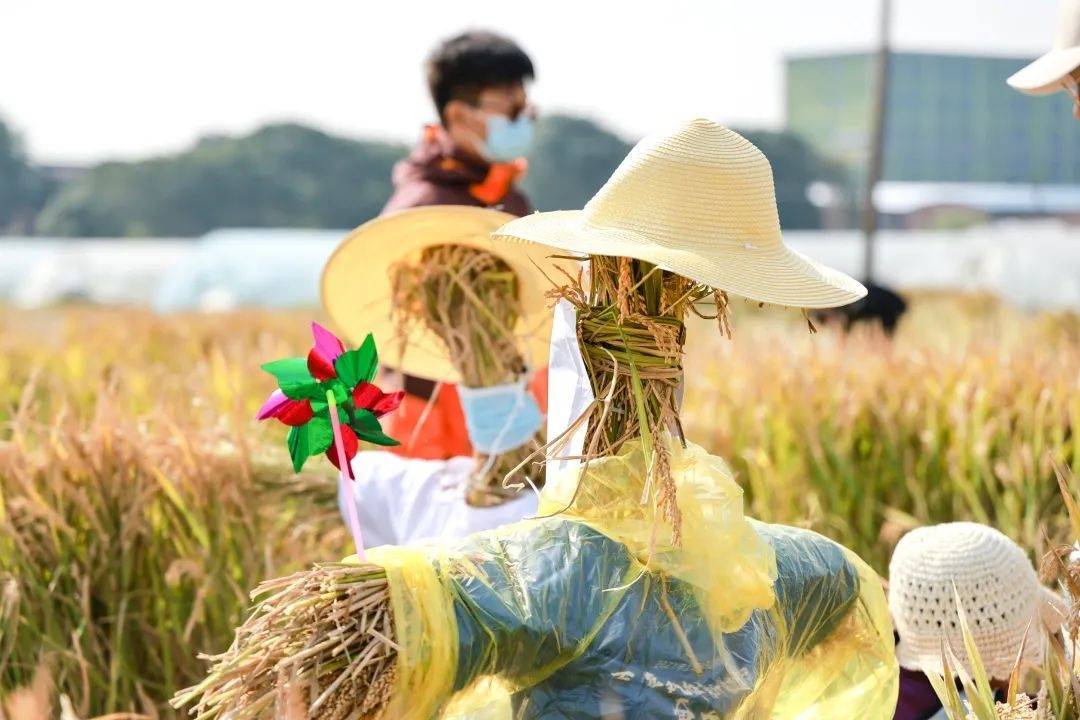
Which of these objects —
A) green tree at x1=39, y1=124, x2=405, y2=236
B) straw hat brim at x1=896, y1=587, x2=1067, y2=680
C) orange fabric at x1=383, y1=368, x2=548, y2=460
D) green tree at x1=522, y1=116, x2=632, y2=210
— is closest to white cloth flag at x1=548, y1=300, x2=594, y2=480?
straw hat brim at x1=896, y1=587, x2=1067, y2=680

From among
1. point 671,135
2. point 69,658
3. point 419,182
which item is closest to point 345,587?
point 671,135

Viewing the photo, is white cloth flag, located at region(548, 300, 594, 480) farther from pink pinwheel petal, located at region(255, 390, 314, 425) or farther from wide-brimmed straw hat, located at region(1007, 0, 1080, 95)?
wide-brimmed straw hat, located at region(1007, 0, 1080, 95)

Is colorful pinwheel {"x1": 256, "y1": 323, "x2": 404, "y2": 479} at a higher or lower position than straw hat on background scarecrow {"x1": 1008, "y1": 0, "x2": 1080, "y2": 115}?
lower

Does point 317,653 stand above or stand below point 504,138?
below

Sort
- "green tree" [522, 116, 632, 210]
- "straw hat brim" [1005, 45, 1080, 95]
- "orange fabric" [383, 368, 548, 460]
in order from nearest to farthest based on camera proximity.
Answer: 1. "straw hat brim" [1005, 45, 1080, 95]
2. "orange fabric" [383, 368, 548, 460]
3. "green tree" [522, 116, 632, 210]

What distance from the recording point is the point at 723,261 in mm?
1466

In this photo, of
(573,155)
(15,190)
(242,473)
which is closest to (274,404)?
(242,473)

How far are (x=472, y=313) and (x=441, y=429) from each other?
355mm

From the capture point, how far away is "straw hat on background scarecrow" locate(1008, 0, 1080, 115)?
2.26m

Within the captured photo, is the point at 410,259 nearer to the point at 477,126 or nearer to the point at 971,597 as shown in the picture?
the point at 477,126

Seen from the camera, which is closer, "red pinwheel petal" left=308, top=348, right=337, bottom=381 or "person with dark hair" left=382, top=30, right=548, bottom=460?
"red pinwheel petal" left=308, top=348, right=337, bottom=381

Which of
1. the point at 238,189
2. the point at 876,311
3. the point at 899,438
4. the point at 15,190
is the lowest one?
the point at 238,189

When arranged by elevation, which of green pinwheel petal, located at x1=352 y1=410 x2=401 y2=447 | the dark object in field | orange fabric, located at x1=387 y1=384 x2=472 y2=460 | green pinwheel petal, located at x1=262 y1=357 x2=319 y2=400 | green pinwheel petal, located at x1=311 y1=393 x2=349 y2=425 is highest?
green pinwheel petal, located at x1=262 y1=357 x2=319 y2=400

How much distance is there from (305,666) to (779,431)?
2.85 m
